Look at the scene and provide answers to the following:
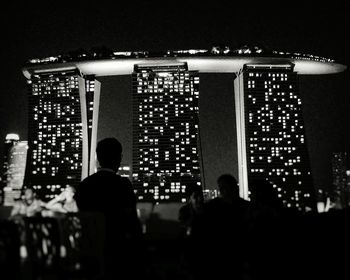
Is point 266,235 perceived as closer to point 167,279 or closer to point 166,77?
point 167,279

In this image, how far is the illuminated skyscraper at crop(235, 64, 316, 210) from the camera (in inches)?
1105

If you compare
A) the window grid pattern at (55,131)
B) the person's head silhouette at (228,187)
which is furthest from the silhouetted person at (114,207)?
the window grid pattern at (55,131)

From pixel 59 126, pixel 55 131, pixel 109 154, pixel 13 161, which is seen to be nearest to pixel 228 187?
pixel 109 154

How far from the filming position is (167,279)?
2.49 m

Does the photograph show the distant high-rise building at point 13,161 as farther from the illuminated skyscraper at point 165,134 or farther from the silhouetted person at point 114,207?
the silhouetted person at point 114,207

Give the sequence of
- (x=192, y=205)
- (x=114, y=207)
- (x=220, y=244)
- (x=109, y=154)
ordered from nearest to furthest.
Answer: (x=220, y=244)
(x=114, y=207)
(x=109, y=154)
(x=192, y=205)

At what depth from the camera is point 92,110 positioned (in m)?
28.4

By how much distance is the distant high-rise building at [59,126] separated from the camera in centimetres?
2855

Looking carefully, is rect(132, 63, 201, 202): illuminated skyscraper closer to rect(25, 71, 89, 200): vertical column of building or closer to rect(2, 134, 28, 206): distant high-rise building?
rect(25, 71, 89, 200): vertical column of building

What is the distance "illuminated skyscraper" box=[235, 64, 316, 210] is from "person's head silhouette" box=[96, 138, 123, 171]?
2489 cm

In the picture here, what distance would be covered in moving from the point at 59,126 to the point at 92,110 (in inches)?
120

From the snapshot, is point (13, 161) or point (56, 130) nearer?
point (13, 161)

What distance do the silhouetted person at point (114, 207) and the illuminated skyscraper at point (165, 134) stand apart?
89.5 feet

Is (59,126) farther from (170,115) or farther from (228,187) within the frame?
(228,187)
